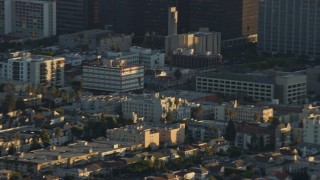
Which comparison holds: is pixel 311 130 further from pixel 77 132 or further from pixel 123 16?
pixel 123 16

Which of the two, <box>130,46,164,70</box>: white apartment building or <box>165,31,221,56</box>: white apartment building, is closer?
<box>130,46,164,70</box>: white apartment building

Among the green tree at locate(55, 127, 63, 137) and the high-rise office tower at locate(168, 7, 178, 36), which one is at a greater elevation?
the high-rise office tower at locate(168, 7, 178, 36)

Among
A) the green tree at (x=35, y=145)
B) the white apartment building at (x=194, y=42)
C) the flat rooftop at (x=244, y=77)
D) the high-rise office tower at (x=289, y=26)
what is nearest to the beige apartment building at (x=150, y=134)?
the green tree at (x=35, y=145)

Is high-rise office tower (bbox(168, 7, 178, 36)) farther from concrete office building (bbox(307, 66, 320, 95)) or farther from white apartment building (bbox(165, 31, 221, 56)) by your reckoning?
concrete office building (bbox(307, 66, 320, 95))

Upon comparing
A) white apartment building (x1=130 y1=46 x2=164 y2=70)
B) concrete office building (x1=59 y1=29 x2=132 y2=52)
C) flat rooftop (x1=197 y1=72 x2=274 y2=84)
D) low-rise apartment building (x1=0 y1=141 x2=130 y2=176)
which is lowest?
low-rise apartment building (x1=0 y1=141 x2=130 y2=176)

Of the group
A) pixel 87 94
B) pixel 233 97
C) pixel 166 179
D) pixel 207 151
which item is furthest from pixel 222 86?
pixel 166 179

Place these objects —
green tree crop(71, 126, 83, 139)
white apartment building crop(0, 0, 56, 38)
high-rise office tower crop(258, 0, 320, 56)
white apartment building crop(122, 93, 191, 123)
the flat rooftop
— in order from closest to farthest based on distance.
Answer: green tree crop(71, 126, 83, 139)
white apartment building crop(122, 93, 191, 123)
the flat rooftop
high-rise office tower crop(258, 0, 320, 56)
white apartment building crop(0, 0, 56, 38)

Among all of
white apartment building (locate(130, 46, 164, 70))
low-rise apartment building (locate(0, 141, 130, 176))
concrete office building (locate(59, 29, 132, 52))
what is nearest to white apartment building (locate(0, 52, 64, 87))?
white apartment building (locate(130, 46, 164, 70))

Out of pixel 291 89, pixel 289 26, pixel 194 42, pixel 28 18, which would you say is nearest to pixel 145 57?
pixel 194 42
